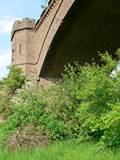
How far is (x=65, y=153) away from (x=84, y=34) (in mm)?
10363

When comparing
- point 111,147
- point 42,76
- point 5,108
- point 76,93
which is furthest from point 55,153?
point 42,76

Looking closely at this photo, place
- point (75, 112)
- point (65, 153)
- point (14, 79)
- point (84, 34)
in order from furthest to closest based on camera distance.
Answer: point (14, 79) → point (84, 34) → point (75, 112) → point (65, 153)

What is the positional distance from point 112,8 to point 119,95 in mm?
7791

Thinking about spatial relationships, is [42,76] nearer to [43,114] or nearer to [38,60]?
[38,60]

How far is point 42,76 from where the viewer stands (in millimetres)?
25578

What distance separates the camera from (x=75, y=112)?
44.7ft

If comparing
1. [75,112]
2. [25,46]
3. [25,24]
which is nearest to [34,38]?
[25,46]

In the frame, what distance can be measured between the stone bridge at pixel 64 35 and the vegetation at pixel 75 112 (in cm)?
444

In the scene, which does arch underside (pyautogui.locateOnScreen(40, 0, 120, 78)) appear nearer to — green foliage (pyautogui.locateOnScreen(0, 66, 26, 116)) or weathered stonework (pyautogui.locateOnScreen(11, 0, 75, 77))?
weathered stonework (pyautogui.locateOnScreen(11, 0, 75, 77))

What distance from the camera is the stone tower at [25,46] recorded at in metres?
26.8

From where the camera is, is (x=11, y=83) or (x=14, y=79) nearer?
(x=14, y=79)

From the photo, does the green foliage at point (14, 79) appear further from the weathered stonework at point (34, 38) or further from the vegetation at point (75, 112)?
the vegetation at point (75, 112)

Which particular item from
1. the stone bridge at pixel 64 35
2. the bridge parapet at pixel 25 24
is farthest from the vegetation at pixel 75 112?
the bridge parapet at pixel 25 24

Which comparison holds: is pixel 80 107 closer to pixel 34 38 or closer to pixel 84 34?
pixel 84 34
